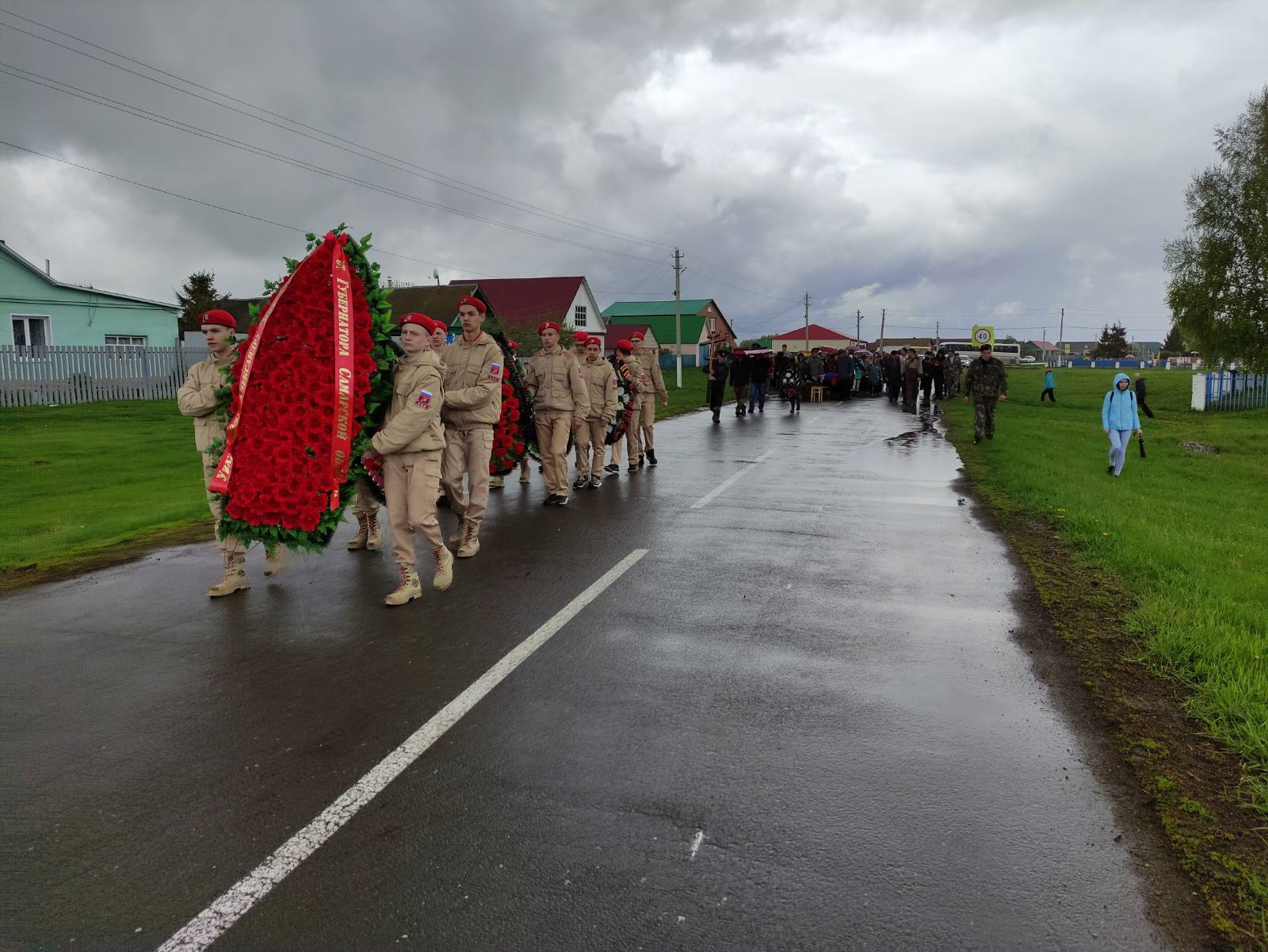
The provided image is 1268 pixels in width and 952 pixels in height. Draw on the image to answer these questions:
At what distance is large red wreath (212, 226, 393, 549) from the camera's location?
633cm

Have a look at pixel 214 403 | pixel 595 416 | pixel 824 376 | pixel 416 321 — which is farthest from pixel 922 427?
pixel 214 403

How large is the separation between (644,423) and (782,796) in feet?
33.9

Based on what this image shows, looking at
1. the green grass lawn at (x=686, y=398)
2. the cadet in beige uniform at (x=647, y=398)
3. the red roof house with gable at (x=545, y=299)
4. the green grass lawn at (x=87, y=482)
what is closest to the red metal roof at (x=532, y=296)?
the red roof house with gable at (x=545, y=299)

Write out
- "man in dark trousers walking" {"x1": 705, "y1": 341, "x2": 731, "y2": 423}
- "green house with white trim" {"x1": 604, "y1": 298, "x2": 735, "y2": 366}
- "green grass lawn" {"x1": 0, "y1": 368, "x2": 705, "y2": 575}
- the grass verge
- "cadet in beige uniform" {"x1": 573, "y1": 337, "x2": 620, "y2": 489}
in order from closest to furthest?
the grass verge
"green grass lawn" {"x1": 0, "y1": 368, "x2": 705, "y2": 575}
"cadet in beige uniform" {"x1": 573, "y1": 337, "x2": 620, "y2": 489}
"man in dark trousers walking" {"x1": 705, "y1": 341, "x2": 731, "y2": 423}
"green house with white trim" {"x1": 604, "y1": 298, "x2": 735, "y2": 366}

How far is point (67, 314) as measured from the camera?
28641 millimetres

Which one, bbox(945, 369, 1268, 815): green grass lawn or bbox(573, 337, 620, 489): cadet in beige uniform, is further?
bbox(573, 337, 620, 489): cadet in beige uniform

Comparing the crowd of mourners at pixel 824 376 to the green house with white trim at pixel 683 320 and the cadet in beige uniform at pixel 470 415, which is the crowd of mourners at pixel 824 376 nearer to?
the cadet in beige uniform at pixel 470 415

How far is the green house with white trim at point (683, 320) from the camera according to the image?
81062mm

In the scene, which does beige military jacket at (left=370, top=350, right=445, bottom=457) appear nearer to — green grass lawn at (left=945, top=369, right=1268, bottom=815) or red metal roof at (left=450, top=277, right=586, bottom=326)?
green grass lawn at (left=945, top=369, right=1268, bottom=815)

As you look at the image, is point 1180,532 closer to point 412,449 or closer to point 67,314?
point 412,449

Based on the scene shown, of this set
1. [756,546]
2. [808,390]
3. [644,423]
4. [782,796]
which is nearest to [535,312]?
[808,390]

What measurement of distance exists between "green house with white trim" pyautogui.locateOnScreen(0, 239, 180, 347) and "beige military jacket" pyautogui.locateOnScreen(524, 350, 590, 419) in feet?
71.2

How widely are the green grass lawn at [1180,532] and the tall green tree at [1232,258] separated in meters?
16.0

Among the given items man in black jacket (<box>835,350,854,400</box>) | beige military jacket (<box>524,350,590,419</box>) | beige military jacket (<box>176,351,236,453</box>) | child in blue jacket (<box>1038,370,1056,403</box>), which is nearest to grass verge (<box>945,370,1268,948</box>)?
beige military jacket (<box>524,350,590,419</box>)
